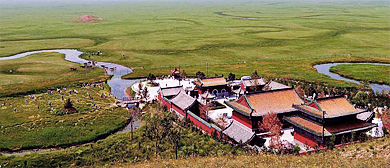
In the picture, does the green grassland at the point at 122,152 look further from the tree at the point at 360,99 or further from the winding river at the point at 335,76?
the winding river at the point at 335,76

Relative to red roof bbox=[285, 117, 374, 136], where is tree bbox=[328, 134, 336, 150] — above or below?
below

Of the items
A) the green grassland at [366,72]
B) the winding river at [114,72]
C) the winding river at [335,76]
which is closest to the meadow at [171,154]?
the winding river at [114,72]

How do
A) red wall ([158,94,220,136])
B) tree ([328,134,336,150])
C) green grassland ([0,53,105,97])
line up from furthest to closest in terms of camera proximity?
green grassland ([0,53,105,97])
red wall ([158,94,220,136])
tree ([328,134,336,150])

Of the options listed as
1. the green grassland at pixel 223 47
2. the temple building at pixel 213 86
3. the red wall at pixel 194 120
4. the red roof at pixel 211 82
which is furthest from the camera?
the green grassland at pixel 223 47

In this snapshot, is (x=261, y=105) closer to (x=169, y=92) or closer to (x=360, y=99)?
(x=169, y=92)

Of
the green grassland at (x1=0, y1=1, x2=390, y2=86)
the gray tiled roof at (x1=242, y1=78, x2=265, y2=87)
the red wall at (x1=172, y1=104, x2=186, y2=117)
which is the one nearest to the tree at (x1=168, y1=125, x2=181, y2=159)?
the red wall at (x1=172, y1=104, x2=186, y2=117)

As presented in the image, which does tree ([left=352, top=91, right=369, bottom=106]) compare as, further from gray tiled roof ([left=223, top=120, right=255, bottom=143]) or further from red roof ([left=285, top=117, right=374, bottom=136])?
gray tiled roof ([left=223, top=120, right=255, bottom=143])
